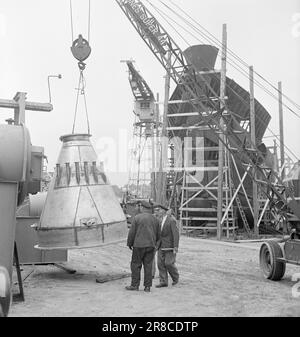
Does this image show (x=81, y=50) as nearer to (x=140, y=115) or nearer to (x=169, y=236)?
(x=169, y=236)

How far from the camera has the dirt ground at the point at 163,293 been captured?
24.3ft

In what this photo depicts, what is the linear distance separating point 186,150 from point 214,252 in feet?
32.8

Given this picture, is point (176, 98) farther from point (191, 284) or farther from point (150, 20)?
point (191, 284)

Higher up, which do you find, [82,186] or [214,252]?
[82,186]

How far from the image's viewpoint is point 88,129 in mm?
10258

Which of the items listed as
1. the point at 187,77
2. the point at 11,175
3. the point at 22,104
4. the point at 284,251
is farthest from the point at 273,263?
the point at 187,77

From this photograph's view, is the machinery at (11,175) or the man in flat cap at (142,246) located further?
the man in flat cap at (142,246)

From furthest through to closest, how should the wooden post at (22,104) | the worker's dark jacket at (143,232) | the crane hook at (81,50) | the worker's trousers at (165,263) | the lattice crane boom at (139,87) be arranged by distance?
the lattice crane boom at (139,87), the crane hook at (81,50), the worker's trousers at (165,263), the worker's dark jacket at (143,232), the wooden post at (22,104)

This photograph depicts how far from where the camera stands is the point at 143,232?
904 cm

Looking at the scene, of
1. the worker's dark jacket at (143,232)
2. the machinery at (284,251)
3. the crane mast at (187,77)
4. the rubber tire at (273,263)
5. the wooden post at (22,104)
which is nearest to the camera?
the wooden post at (22,104)

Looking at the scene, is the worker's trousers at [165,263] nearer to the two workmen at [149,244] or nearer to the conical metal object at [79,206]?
the two workmen at [149,244]

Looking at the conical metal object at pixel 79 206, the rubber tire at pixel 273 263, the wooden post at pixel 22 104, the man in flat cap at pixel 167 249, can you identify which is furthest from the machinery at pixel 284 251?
the wooden post at pixel 22 104

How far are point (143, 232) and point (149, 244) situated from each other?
10.1 inches
